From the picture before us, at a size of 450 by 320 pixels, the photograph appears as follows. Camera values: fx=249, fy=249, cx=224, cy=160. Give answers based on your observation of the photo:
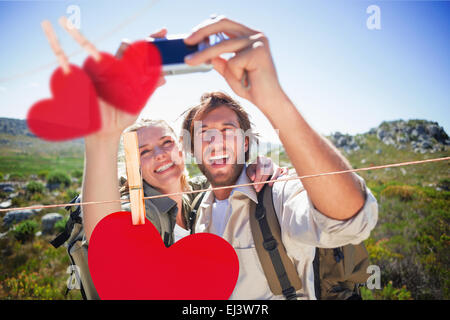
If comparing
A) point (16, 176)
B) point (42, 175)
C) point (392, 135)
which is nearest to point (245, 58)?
point (42, 175)

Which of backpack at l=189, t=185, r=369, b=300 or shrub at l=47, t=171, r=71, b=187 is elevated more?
backpack at l=189, t=185, r=369, b=300

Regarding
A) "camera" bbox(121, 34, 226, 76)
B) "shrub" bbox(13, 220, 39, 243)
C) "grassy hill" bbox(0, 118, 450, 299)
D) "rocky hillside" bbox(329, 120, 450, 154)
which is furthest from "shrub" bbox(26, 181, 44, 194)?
"rocky hillside" bbox(329, 120, 450, 154)

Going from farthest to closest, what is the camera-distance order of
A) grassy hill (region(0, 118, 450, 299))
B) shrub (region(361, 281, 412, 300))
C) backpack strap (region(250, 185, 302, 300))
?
grassy hill (region(0, 118, 450, 299)) → shrub (region(361, 281, 412, 300)) → backpack strap (region(250, 185, 302, 300))

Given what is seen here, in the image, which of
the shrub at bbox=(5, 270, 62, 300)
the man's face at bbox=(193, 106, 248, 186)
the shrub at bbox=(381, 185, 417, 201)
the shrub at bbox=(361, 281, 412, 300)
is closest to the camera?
the man's face at bbox=(193, 106, 248, 186)

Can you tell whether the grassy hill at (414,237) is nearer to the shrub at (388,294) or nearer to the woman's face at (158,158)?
the shrub at (388,294)

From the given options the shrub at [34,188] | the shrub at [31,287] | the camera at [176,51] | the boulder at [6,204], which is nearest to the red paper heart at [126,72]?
the camera at [176,51]

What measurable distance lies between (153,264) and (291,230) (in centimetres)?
65

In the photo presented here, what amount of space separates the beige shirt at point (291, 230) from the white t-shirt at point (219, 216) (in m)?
0.02

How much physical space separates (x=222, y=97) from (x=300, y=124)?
0.82 m

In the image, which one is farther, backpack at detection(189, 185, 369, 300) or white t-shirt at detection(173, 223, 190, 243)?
white t-shirt at detection(173, 223, 190, 243)

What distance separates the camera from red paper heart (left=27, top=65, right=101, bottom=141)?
2.73ft

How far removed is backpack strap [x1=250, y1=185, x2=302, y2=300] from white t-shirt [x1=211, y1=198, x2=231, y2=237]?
0.21 metres

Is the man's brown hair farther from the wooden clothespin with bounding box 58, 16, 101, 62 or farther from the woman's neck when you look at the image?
the wooden clothespin with bounding box 58, 16, 101, 62

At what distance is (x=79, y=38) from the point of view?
0.81 m
